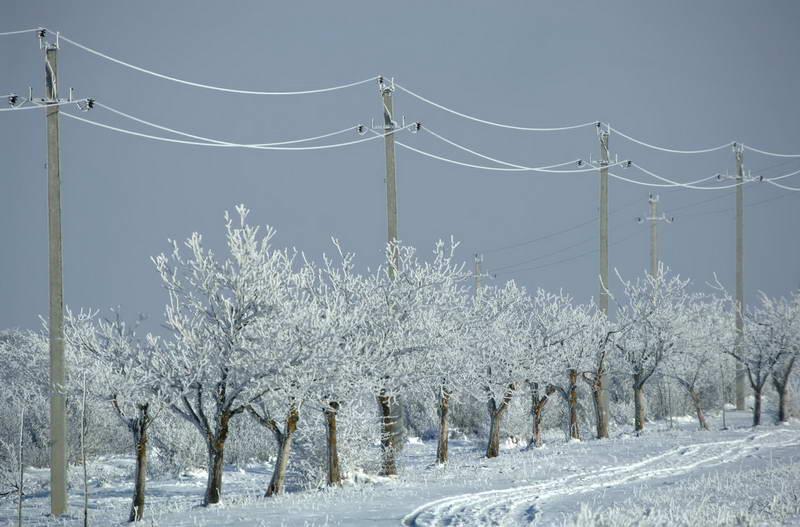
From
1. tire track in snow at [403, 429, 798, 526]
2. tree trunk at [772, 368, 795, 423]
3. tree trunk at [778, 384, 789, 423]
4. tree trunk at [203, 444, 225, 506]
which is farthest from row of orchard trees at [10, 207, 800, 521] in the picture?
tire track in snow at [403, 429, 798, 526]

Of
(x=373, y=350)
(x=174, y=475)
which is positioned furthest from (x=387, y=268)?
(x=174, y=475)

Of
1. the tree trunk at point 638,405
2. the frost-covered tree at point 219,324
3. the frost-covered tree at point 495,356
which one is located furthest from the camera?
the tree trunk at point 638,405

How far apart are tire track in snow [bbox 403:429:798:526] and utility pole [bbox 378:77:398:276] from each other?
960 centimetres

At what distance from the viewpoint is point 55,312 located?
21062 millimetres

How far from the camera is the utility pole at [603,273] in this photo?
35.3m

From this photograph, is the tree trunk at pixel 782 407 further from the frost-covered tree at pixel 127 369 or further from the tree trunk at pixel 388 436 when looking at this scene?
the frost-covered tree at pixel 127 369

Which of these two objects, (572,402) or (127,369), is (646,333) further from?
(127,369)

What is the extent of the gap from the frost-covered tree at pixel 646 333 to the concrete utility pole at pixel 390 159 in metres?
13.0

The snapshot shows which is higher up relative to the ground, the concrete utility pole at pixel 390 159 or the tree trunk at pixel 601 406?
the concrete utility pole at pixel 390 159

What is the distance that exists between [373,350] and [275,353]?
15.7 feet

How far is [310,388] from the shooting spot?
1972 cm

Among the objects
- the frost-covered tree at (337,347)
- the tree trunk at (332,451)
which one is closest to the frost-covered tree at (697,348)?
the frost-covered tree at (337,347)

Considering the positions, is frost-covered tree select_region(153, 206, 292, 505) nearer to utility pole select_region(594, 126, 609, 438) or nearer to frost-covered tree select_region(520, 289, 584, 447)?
frost-covered tree select_region(520, 289, 584, 447)

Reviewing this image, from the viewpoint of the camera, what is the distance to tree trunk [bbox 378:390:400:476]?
2495 cm
